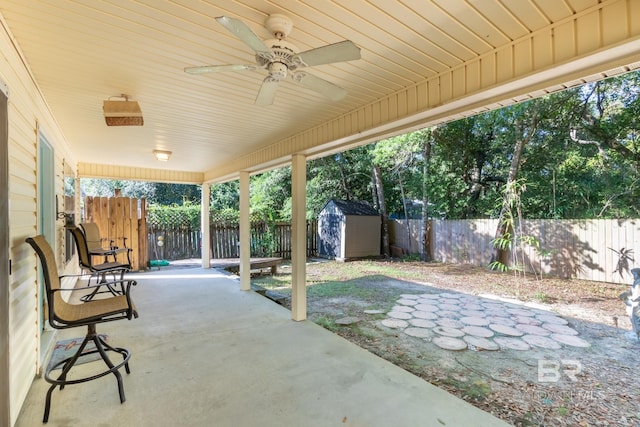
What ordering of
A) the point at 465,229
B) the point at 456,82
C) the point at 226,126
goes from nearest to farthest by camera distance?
the point at 456,82 < the point at 226,126 < the point at 465,229

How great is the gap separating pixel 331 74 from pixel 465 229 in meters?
7.19

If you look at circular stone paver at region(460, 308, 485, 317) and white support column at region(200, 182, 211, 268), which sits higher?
white support column at region(200, 182, 211, 268)

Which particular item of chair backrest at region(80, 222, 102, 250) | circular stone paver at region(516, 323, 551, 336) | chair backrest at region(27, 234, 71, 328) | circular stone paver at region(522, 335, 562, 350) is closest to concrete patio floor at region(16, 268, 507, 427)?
chair backrest at region(27, 234, 71, 328)

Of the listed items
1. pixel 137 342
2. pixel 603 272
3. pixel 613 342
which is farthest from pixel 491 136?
pixel 137 342

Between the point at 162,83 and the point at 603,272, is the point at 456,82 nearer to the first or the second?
the point at 162,83

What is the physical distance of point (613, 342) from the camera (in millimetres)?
3330

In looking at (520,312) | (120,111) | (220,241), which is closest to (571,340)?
(520,312)

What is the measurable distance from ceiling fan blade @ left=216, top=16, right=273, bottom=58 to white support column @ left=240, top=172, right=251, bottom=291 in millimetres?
4170

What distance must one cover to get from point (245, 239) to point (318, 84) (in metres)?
4.09

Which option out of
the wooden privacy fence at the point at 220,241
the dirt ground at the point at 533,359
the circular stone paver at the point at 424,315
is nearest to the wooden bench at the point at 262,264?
the dirt ground at the point at 533,359

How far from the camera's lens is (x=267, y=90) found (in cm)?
207

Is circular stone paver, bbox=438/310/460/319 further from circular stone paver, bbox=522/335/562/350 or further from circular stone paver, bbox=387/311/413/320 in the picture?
circular stone paver, bbox=522/335/562/350

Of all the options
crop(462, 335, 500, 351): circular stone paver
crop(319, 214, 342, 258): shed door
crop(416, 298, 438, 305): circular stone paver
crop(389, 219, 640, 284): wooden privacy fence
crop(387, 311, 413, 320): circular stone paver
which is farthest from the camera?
crop(319, 214, 342, 258): shed door

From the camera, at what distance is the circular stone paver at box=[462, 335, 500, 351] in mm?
3200
